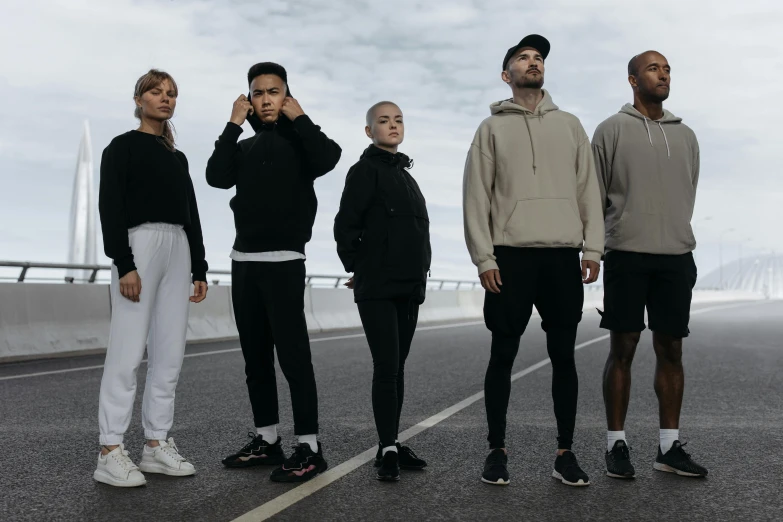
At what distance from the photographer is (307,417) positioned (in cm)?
511

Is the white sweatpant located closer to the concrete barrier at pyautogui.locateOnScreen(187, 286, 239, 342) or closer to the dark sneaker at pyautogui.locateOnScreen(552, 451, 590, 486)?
the dark sneaker at pyautogui.locateOnScreen(552, 451, 590, 486)

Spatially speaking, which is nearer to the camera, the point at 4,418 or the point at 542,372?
the point at 4,418

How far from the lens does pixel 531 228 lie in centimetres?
494

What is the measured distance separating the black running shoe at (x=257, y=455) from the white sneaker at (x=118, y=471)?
2.00ft

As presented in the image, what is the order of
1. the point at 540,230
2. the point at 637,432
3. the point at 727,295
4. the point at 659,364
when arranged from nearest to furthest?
1. the point at 540,230
2. the point at 659,364
3. the point at 637,432
4. the point at 727,295

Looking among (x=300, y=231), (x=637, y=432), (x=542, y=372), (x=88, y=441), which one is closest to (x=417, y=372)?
(x=542, y=372)

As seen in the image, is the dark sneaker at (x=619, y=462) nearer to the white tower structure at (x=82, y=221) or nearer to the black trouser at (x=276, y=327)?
the black trouser at (x=276, y=327)

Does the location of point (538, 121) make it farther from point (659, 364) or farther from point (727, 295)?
point (727, 295)

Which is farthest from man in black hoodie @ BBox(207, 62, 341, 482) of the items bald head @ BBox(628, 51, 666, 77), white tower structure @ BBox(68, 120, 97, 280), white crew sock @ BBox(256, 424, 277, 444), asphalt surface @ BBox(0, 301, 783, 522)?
white tower structure @ BBox(68, 120, 97, 280)

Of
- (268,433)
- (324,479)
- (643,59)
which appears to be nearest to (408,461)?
(324,479)

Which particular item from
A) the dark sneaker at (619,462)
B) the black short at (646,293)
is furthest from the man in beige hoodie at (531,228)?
the black short at (646,293)

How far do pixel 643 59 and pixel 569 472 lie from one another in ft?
8.02

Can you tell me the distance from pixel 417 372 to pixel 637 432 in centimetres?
470

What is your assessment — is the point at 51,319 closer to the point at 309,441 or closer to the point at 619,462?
the point at 309,441
